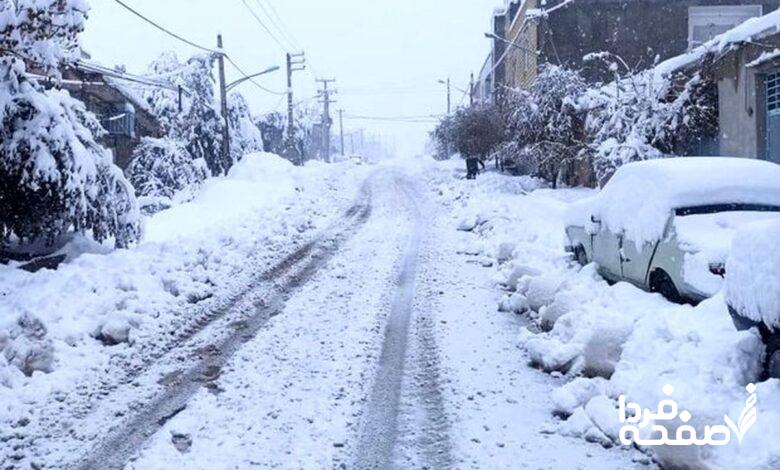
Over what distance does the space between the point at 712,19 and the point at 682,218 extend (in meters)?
28.6

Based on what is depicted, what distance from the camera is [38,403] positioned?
5453 mm

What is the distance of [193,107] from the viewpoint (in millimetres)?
36344

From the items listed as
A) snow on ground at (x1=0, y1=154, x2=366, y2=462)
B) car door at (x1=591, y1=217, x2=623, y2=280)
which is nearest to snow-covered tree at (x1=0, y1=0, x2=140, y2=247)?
snow on ground at (x1=0, y1=154, x2=366, y2=462)

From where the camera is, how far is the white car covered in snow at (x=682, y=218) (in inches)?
252

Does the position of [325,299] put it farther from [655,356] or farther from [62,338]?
[655,356]

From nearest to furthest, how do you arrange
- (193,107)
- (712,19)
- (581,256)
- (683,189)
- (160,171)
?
(683,189), (581,256), (160,171), (712,19), (193,107)

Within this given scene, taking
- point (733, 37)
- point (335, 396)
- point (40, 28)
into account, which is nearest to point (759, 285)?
point (335, 396)

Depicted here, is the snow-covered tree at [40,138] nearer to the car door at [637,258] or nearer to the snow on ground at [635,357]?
A: the snow on ground at [635,357]

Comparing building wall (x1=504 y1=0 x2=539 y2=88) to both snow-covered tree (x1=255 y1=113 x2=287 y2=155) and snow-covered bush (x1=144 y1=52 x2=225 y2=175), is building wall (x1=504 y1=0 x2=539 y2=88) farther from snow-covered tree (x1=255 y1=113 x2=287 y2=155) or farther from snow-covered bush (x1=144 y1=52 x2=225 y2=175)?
snow-covered tree (x1=255 y1=113 x2=287 y2=155)

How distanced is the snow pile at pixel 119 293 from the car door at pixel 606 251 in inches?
189

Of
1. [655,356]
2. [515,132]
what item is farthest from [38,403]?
[515,132]

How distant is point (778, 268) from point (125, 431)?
14.4 feet

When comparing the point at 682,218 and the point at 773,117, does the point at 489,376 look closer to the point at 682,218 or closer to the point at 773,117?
the point at 682,218

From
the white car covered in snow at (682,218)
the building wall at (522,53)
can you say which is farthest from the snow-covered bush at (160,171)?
the white car covered in snow at (682,218)
